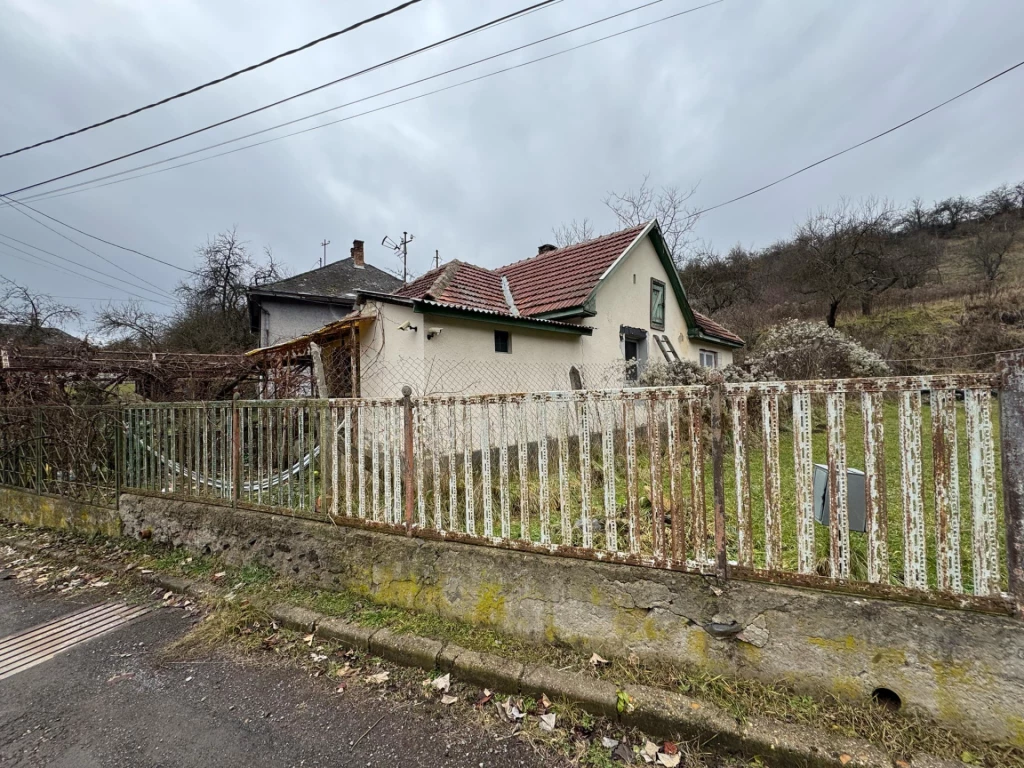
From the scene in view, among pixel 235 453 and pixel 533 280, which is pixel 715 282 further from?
pixel 235 453

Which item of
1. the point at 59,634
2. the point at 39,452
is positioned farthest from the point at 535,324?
the point at 39,452

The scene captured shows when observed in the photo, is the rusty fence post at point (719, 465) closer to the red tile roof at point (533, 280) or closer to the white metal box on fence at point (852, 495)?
the white metal box on fence at point (852, 495)

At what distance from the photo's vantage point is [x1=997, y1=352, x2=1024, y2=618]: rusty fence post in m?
1.83

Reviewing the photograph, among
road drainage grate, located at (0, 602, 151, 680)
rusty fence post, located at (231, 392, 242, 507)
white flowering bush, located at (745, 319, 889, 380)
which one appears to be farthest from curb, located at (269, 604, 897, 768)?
white flowering bush, located at (745, 319, 889, 380)

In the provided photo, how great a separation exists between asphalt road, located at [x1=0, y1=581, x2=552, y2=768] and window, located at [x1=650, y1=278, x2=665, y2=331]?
1100 centimetres

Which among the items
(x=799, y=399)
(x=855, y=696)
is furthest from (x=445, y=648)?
(x=799, y=399)

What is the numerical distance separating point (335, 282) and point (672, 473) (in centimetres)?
1810

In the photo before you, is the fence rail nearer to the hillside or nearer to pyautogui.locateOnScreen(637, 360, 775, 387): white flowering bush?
pyautogui.locateOnScreen(637, 360, 775, 387): white flowering bush

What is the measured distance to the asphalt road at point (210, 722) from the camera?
6.95 ft

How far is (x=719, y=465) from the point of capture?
242 cm

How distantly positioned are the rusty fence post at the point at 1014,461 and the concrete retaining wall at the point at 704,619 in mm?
214

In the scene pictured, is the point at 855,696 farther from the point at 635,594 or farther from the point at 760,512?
the point at 760,512

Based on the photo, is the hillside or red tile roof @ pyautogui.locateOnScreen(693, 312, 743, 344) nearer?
red tile roof @ pyautogui.locateOnScreen(693, 312, 743, 344)

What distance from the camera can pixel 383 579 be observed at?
3254mm
